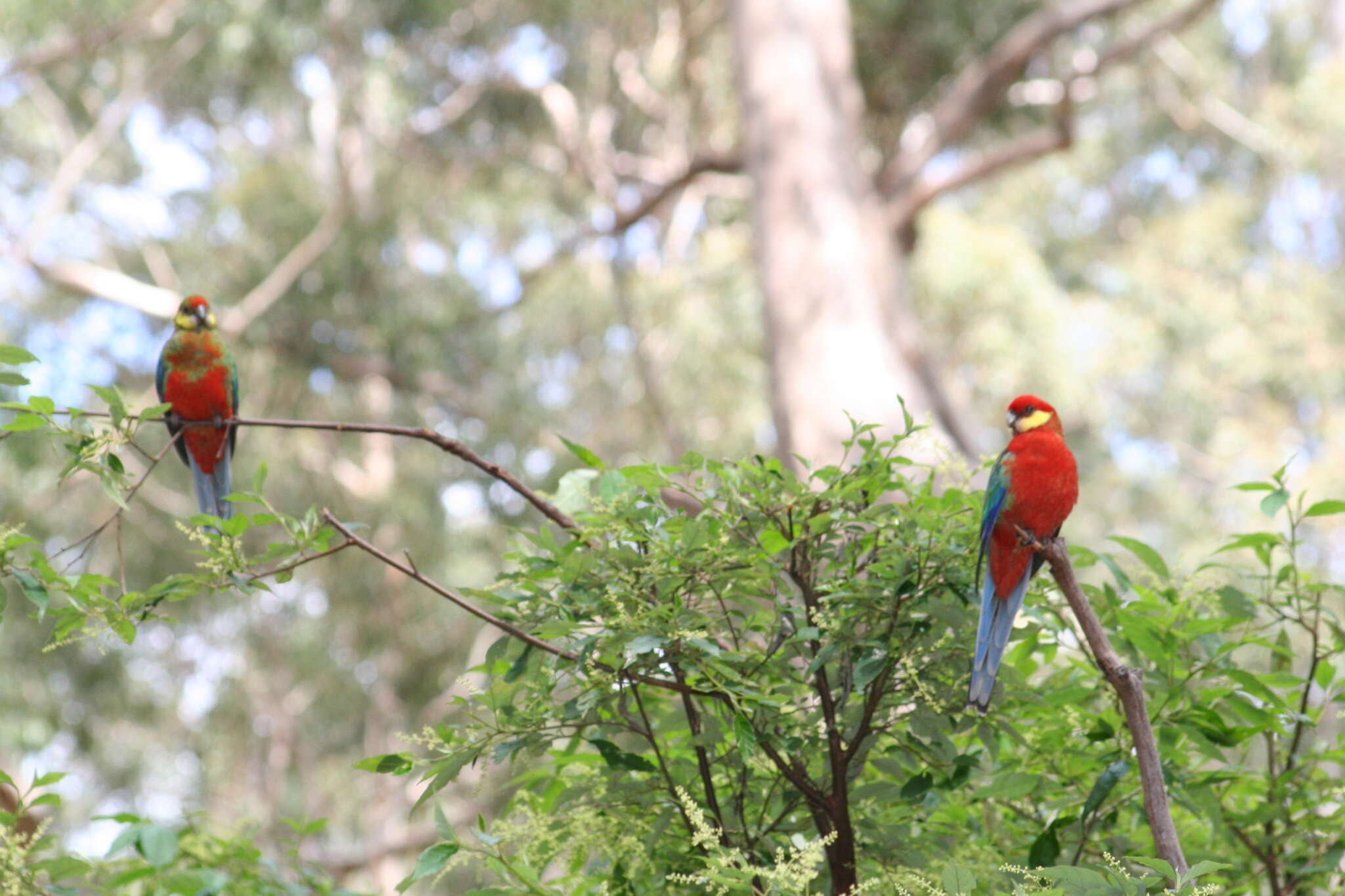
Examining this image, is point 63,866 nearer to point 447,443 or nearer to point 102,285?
point 447,443

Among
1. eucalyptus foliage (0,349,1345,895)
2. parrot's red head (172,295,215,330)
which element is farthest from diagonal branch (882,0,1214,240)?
eucalyptus foliage (0,349,1345,895)

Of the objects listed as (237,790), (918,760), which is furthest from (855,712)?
(237,790)

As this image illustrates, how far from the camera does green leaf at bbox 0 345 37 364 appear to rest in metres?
1.56

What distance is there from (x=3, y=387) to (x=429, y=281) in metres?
9.52

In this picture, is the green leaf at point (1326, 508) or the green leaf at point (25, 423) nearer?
the green leaf at point (25, 423)

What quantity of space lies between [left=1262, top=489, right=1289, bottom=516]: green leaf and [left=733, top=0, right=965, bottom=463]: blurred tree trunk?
2843mm

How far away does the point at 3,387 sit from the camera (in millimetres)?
1786

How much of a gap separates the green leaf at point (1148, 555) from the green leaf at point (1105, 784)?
0.31 m

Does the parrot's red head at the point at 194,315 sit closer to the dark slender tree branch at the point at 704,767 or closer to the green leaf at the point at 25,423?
the green leaf at the point at 25,423

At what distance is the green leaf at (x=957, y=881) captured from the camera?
4.17ft

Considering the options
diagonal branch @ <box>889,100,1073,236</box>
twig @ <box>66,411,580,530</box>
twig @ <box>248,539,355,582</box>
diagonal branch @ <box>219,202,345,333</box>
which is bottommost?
twig @ <box>248,539,355,582</box>

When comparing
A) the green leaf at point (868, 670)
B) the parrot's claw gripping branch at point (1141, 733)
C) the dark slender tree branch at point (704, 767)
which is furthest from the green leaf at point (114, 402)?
the parrot's claw gripping branch at point (1141, 733)

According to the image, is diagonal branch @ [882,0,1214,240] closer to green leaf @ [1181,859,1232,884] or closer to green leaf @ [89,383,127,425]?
green leaf @ [89,383,127,425]

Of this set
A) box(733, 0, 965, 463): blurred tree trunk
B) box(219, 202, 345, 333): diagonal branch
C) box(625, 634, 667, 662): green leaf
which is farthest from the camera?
box(219, 202, 345, 333): diagonal branch
